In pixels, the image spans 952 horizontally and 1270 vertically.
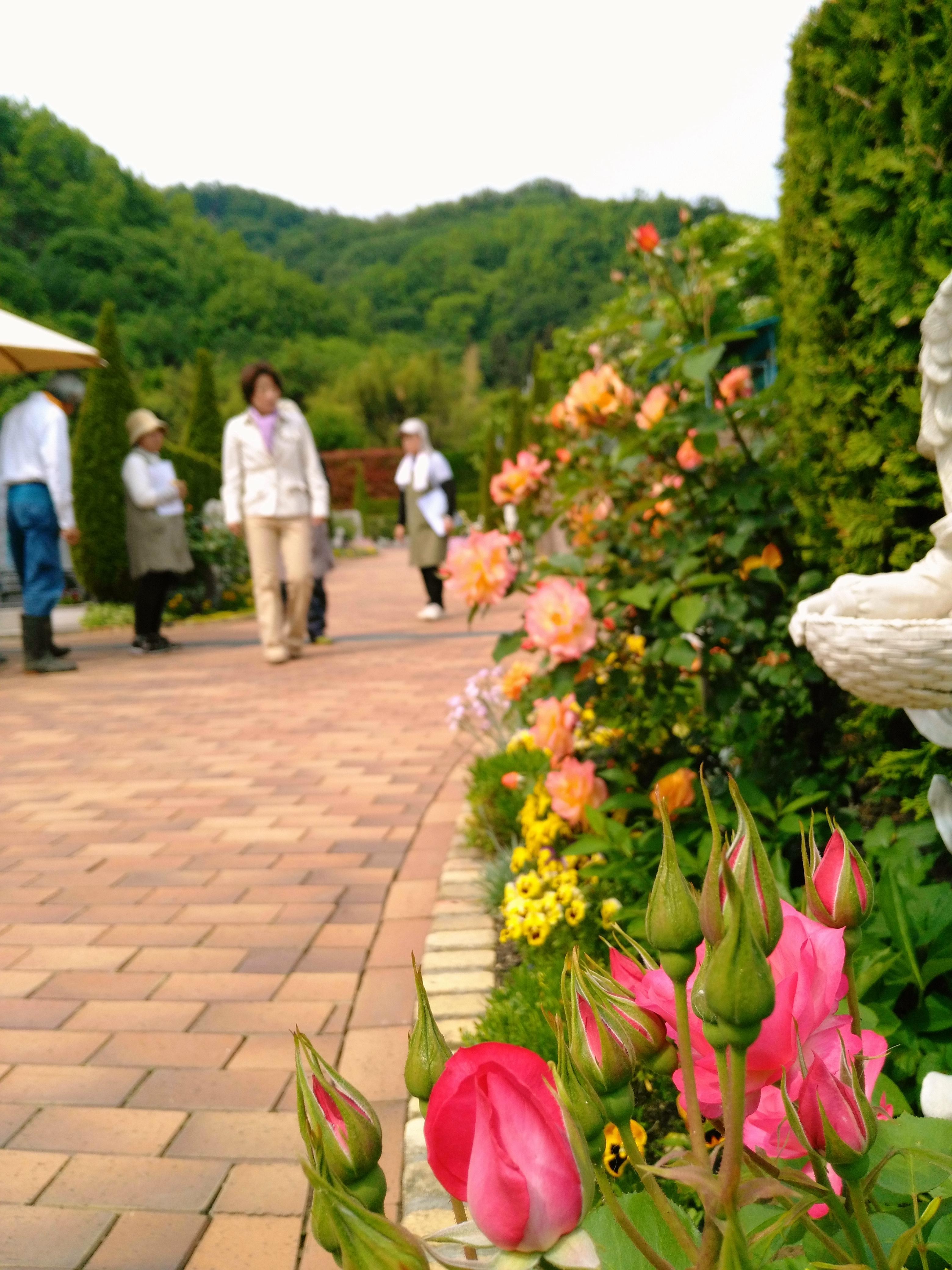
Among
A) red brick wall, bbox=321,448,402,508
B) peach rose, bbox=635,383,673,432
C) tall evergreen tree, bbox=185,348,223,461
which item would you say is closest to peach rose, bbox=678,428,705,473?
peach rose, bbox=635,383,673,432

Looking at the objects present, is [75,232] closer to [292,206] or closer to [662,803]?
[292,206]

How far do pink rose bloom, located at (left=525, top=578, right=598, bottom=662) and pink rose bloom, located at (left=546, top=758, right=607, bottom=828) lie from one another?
27cm

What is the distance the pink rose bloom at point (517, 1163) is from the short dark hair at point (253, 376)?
6679 millimetres

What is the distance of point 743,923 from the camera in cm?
50

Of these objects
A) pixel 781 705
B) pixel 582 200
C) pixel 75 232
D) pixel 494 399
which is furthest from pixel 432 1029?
pixel 582 200

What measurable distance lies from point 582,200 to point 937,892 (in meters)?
50.8

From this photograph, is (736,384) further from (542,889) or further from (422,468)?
(422,468)

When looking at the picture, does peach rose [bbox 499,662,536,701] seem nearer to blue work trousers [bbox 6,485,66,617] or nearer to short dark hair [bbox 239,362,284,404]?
short dark hair [bbox 239,362,284,404]

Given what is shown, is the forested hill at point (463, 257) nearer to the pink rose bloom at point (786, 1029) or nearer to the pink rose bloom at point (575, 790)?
the pink rose bloom at point (575, 790)

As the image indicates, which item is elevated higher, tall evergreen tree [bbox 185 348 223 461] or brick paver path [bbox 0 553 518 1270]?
tall evergreen tree [bbox 185 348 223 461]

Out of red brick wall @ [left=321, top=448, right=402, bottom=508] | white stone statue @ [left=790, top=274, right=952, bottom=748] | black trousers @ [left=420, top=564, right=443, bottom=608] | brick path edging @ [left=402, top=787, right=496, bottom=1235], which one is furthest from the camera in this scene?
red brick wall @ [left=321, top=448, right=402, bottom=508]

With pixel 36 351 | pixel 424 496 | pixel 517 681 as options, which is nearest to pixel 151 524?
pixel 36 351

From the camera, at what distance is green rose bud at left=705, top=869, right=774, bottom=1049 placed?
0.50m

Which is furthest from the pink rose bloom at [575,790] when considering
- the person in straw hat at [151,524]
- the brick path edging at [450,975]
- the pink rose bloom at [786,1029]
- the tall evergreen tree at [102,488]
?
the tall evergreen tree at [102,488]
